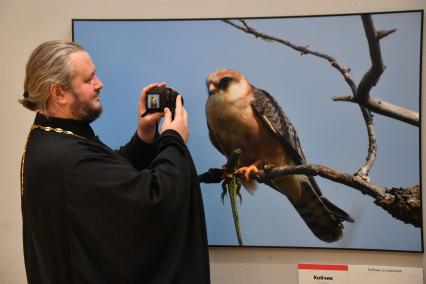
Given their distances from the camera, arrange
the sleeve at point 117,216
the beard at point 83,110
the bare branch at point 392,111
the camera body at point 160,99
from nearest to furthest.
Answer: the sleeve at point 117,216, the beard at point 83,110, the camera body at point 160,99, the bare branch at point 392,111

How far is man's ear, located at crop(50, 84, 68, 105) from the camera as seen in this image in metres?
0.90

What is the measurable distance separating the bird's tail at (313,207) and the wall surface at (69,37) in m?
0.07

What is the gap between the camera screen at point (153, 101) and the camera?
107 centimetres

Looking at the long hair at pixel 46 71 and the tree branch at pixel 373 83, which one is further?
the tree branch at pixel 373 83

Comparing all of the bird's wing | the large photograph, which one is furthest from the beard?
the bird's wing

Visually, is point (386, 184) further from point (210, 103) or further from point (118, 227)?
point (118, 227)

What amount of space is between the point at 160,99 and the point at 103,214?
13.7 inches

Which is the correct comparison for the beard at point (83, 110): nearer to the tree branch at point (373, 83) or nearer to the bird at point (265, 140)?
the bird at point (265, 140)

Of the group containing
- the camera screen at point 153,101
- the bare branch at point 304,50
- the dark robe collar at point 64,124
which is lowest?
the dark robe collar at point 64,124

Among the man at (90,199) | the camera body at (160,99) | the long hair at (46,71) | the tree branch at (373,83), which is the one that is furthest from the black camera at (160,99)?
the tree branch at (373,83)

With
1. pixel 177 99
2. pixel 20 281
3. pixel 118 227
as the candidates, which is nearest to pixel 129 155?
pixel 177 99

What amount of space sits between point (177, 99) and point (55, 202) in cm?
37

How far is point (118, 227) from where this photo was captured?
2.76 feet

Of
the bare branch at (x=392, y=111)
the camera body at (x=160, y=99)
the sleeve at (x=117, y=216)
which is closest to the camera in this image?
the sleeve at (x=117, y=216)
